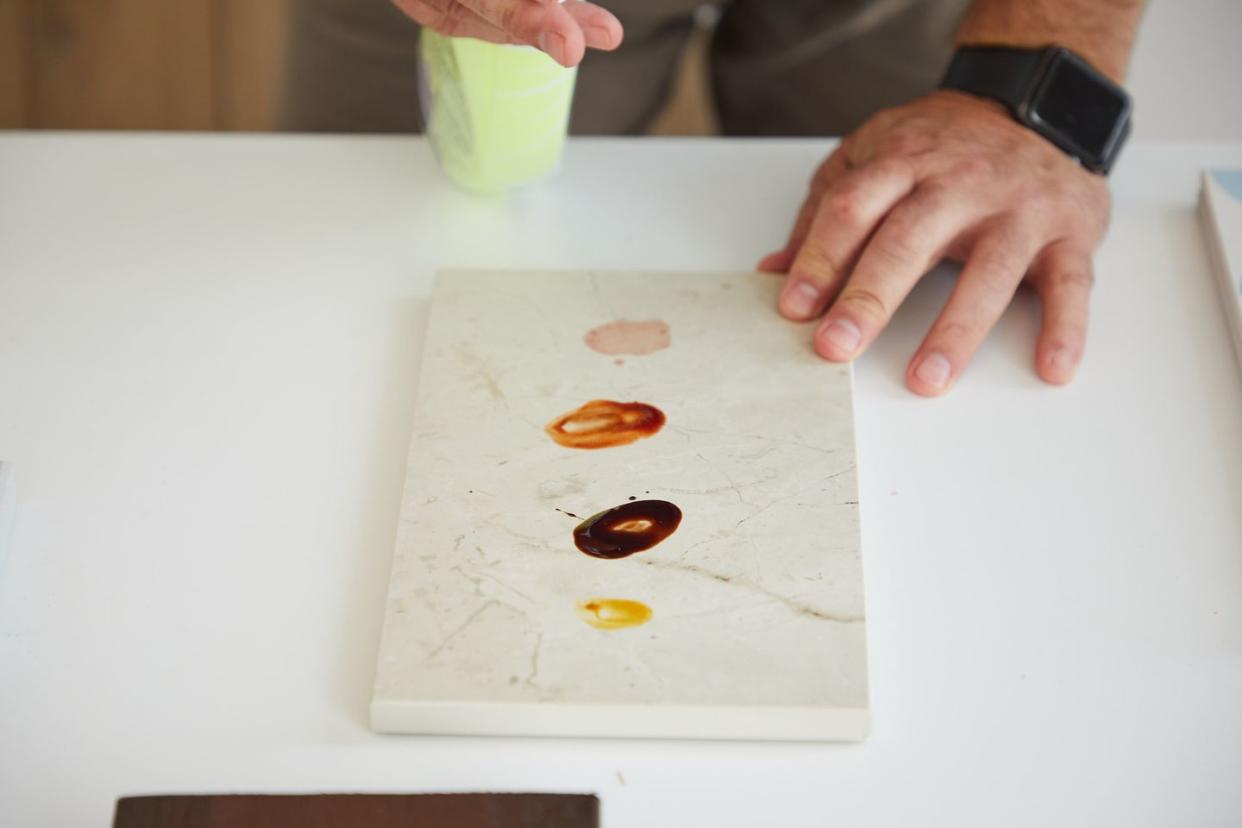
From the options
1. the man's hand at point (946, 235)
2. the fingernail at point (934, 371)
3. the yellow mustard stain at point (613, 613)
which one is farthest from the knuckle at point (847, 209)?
the yellow mustard stain at point (613, 613)

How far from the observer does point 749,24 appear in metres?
1.37

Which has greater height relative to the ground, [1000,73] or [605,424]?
[1000,73]

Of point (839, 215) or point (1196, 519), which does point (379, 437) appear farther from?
point (1196, 519)

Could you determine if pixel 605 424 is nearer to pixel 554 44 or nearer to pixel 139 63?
pixel 554 44

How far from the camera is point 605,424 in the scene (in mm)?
773

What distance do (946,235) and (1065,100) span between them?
185mm

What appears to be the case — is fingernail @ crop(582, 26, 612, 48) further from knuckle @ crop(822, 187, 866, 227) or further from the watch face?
the watch face

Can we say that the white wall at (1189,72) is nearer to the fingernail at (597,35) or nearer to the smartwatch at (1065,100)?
the smartwatch at (1065,100)

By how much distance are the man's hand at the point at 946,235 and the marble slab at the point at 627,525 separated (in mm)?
47

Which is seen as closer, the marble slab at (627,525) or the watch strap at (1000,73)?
the marble slab at (627,525)

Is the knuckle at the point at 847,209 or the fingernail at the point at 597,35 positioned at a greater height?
the fingernail at the point at 597,35

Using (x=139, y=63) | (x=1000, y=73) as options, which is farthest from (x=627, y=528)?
(x=139, y=63)

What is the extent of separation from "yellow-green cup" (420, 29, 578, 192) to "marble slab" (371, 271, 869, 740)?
0.35ft

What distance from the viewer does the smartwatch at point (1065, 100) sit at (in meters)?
0.96
